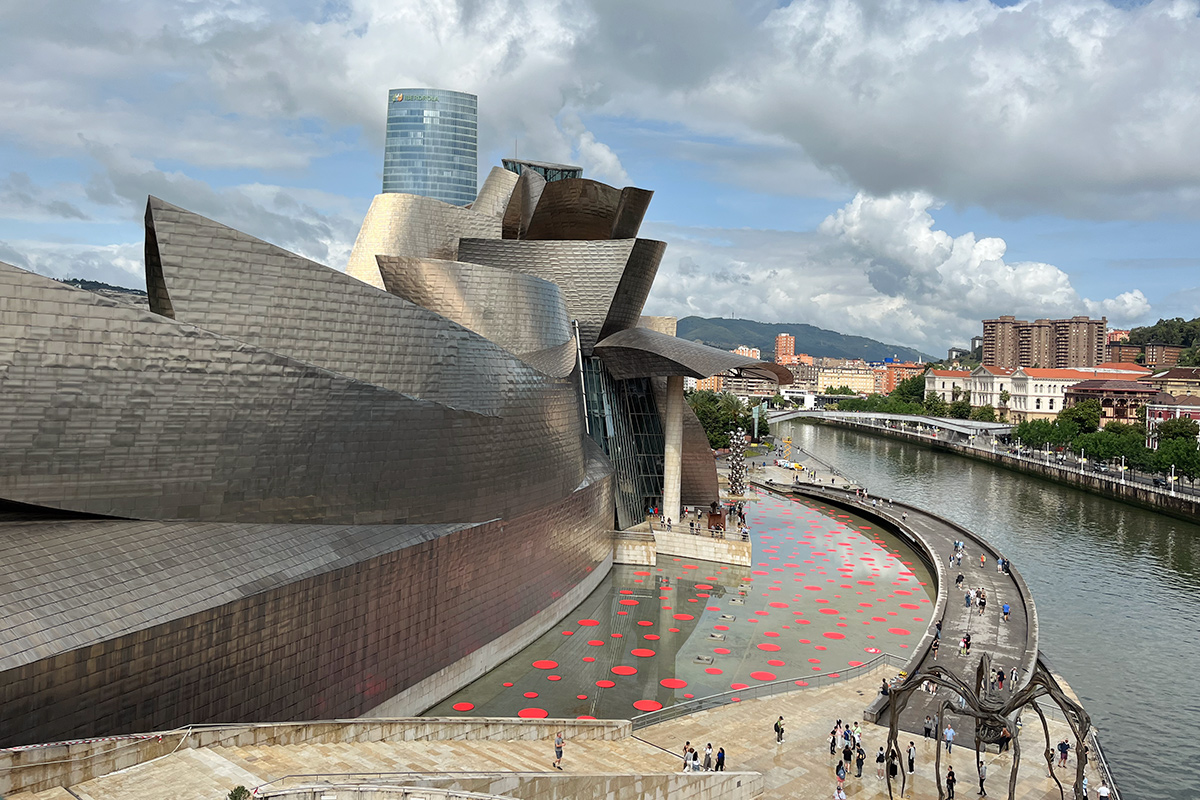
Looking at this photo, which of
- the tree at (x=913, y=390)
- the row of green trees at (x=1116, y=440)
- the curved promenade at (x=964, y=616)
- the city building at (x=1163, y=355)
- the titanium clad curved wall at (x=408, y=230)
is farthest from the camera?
the city building at (x=1163, y=355)

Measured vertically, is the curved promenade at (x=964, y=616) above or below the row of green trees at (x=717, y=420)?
below

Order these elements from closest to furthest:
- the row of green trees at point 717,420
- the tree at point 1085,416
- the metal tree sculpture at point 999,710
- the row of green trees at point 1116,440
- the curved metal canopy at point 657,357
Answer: the metal tree sculpture at point 999,710, the curved metal canopy at point 657,357, the row of green trees at point 1116,440, the row of green trees at point 717,420, the tree at point 1085,416

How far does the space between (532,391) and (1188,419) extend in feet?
289

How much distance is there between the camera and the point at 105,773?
12.6 metres

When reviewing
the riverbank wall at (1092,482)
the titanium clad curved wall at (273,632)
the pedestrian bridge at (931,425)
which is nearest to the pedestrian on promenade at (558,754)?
the titanium clad curved wall at (273,632)

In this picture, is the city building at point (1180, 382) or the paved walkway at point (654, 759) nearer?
the paved walkway at point (654, 759)

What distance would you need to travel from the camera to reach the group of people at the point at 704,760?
1852 cm

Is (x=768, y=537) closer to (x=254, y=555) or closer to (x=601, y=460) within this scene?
(x=601, y=460)

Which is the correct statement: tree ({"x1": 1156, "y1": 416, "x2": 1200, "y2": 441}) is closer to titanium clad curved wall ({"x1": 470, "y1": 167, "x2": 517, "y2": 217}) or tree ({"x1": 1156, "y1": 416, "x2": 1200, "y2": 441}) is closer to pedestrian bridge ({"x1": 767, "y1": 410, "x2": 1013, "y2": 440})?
pedestrian bridge ({"x1": 767, "y1": 410, "x2": 1013, "y2": 440})

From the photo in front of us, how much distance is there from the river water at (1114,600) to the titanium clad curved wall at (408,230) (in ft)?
103

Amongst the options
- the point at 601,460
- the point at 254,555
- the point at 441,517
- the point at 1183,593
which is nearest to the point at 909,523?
the point at 1183,593

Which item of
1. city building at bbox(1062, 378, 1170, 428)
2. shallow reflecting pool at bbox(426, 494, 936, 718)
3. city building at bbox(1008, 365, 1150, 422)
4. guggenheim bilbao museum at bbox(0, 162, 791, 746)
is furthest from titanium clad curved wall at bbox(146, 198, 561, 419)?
city building at bbox(1008, 365, 1150, 422)

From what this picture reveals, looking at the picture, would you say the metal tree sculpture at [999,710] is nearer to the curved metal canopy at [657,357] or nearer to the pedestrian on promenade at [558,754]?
the pedestrian on promenade at [558,754]

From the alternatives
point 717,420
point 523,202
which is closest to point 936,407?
point 717,420
